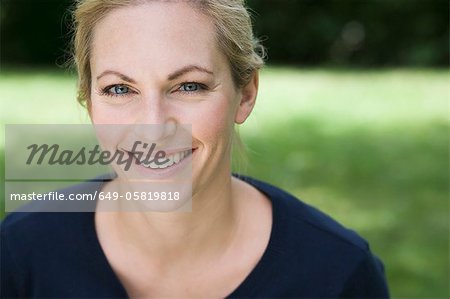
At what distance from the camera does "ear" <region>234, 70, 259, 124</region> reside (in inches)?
92.5

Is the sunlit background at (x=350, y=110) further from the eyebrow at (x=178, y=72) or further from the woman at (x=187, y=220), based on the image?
the eyebrow at (x=178, y=72)

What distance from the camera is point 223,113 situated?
2.15 m

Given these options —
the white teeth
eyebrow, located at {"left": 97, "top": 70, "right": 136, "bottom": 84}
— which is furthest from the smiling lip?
eyebrow, located at {"left": 97, "top": 70, "right": 136, "bottom": 84}

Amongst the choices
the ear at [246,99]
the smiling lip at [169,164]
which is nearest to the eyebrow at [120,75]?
the smiling lip at [169,164]

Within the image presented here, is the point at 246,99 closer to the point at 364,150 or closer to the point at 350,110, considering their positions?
the point at 364,150

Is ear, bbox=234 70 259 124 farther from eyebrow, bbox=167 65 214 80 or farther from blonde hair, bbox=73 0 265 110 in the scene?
eyebrow, bbox=167 65 214 80

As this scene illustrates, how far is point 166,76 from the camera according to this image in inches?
81.0

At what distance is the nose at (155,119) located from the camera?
6.75ft

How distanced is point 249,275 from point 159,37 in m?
0.76

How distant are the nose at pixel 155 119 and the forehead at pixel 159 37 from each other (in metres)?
0.09

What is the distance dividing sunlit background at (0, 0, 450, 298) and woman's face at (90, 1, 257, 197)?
23.7 inches

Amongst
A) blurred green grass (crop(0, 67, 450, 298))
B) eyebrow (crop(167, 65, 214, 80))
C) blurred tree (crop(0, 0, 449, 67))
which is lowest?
blurred tree (crop(0, 0, 449, 67))

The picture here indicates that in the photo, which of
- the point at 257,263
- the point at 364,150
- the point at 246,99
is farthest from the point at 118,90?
the point at 364,150

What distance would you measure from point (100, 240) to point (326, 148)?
4250 mm
